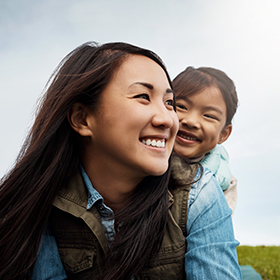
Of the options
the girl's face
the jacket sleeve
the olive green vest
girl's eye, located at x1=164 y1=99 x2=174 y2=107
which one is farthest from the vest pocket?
the girl's face

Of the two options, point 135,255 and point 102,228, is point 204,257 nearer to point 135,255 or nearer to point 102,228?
point 135,255

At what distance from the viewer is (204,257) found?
7.04 feet

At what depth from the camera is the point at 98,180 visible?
2373 millimetres

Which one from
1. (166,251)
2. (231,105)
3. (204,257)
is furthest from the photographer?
(231,105)

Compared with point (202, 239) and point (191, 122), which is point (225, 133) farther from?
point (202, 239)

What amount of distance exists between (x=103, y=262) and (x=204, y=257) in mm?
711

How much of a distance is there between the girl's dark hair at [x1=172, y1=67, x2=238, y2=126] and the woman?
3.55ft

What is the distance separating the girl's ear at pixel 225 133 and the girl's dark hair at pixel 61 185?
1.69m

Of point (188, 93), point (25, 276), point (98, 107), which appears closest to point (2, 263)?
point (25, 276)

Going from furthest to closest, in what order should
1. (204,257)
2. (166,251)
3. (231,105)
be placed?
(231,105) → (166,251) → (204,257)

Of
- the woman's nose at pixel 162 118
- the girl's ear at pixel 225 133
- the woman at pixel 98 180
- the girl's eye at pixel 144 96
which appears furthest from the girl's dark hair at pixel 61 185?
the girl's ear at pixel 225 133

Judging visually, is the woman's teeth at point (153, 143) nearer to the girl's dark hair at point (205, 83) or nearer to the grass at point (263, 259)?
the girl's dark hair at point (205, 83)

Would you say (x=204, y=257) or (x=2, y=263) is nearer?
(x=204, y=257)

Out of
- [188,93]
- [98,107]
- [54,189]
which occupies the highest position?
[188,93]
